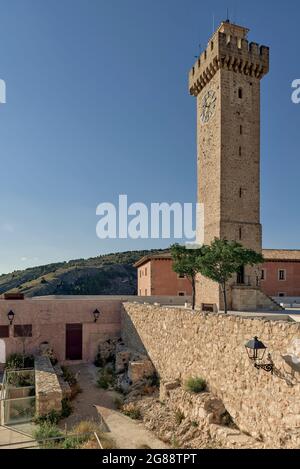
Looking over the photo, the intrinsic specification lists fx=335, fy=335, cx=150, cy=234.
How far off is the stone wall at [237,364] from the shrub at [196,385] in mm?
259

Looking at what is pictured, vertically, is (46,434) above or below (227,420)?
below

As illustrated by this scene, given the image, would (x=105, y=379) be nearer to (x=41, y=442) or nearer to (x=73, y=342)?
(x=73, y=342)

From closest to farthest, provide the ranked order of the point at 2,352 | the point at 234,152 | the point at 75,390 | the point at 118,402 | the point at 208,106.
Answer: the point at 118,402
the point at 75,390
the point at 2,352
the point at 234,152
the point at 208,106

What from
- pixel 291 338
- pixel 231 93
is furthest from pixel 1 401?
pixel 231 93

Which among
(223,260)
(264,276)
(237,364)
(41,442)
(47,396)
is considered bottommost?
(41,442)

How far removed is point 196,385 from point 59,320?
1176 cm

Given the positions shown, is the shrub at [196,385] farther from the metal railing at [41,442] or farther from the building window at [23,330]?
the building window at [23,330]

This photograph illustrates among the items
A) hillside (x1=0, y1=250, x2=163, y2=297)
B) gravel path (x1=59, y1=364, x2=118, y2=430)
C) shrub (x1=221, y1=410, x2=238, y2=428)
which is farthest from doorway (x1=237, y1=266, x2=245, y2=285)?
hillside (x1=0, y1=250, x2=163, y2=297)

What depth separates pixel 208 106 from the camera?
29.1 meters

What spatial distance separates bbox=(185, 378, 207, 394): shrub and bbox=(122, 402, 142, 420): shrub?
2.61 metres

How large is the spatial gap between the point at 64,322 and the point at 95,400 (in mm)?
7064

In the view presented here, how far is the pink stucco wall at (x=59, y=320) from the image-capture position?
2062cm

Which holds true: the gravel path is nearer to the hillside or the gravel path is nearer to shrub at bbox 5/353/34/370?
shrub at bbox 5/353/34/370

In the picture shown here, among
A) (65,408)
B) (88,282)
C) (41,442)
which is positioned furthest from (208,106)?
(88,282)
